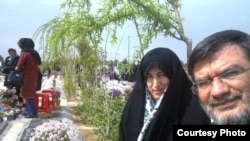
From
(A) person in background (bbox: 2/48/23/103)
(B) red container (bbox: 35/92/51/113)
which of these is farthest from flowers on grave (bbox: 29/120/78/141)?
(A) person in background (bbox: 2/48/23/103)

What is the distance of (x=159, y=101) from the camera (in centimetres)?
238

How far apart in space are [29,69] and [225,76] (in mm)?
5741

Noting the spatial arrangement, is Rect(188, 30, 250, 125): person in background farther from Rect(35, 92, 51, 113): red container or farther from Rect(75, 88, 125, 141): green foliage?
Rect(35, 92, 51, 113): red container

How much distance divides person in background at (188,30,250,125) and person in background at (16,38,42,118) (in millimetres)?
5522

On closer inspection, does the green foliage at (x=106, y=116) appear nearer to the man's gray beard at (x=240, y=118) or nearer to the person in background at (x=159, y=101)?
the person in background at (x=159, y=101)

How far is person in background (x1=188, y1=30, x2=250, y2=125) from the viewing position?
1.18m

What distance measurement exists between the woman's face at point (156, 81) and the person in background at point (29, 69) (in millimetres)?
4334

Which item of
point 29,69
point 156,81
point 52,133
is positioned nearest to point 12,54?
point 29,69

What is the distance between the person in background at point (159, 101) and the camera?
2285 mm

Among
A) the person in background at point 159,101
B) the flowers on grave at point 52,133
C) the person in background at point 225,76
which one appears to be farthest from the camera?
the flowers on grave at point 52,133

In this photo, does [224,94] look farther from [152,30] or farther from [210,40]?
[152,30]

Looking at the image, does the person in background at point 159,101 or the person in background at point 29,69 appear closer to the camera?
the person in background at point 159,101

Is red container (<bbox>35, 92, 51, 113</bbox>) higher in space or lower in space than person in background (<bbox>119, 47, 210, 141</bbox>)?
lower

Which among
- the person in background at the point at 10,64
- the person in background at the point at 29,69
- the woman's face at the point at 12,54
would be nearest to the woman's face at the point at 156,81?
the person in background at the point at 29,69
